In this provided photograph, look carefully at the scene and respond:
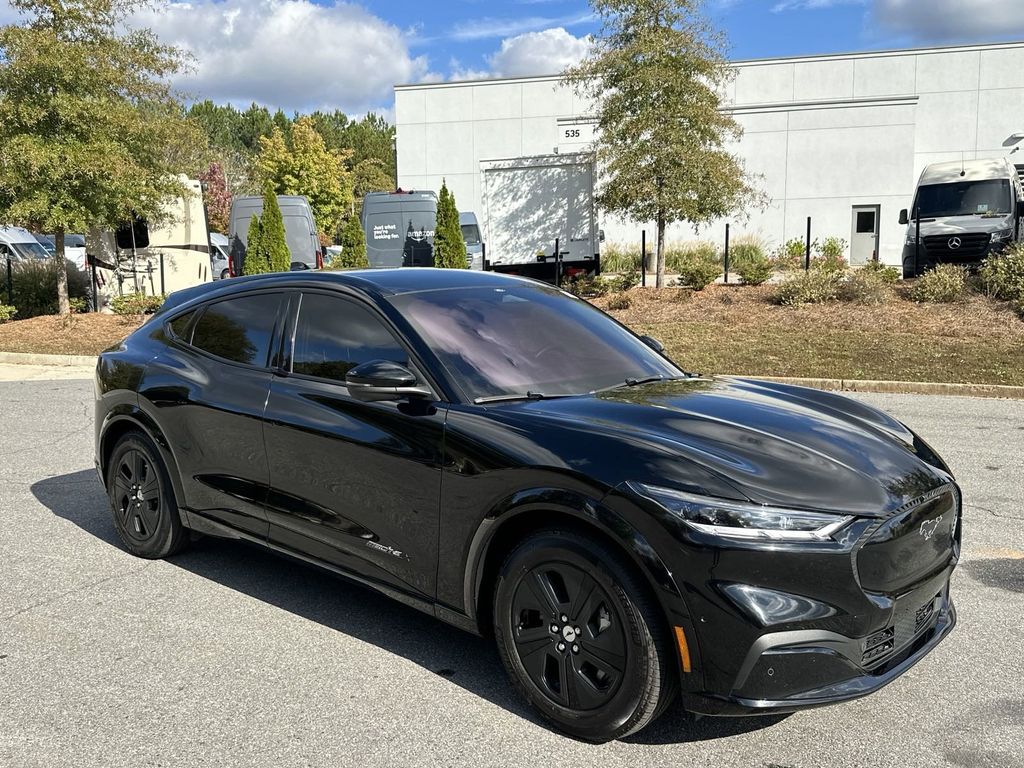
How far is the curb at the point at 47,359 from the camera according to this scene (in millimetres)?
14422

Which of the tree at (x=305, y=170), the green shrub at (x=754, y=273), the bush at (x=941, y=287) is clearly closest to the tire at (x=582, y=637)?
the bush at (x=941, y=287)

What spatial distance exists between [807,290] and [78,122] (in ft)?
44.9

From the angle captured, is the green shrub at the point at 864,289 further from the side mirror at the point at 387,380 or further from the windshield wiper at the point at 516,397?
the side mirror at the point at 387,380

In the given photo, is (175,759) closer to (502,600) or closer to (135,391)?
(502,600)

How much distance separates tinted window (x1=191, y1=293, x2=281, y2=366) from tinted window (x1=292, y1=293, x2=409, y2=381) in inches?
9.7

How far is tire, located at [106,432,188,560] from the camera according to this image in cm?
488

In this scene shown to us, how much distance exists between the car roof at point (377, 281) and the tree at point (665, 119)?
48.0 ft

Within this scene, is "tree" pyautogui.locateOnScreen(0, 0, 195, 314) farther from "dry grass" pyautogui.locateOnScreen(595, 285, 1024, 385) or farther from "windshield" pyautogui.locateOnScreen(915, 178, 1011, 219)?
"windshield" pyautogui.locateOnScreen(915, 178, 1011, 219)

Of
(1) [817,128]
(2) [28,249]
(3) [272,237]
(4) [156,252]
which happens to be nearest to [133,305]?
(4) [156,252]

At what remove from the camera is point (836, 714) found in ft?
10.9

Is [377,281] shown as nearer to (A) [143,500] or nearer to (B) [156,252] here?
(A) [143,500]

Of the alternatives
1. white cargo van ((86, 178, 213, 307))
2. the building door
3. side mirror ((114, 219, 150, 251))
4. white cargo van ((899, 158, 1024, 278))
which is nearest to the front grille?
white cargo van ((899, 158, 1024, 278))

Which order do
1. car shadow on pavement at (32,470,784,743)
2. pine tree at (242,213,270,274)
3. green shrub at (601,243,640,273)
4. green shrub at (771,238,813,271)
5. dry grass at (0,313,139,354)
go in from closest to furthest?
car shadow on pavement at (32,470,784,743) → dry grass at (0,313,139,354) → pine tree at (242,213,270,274) → green shrub at (771,238,813,271) → green shrub at (601,243,640,273)

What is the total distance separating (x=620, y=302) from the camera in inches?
678
